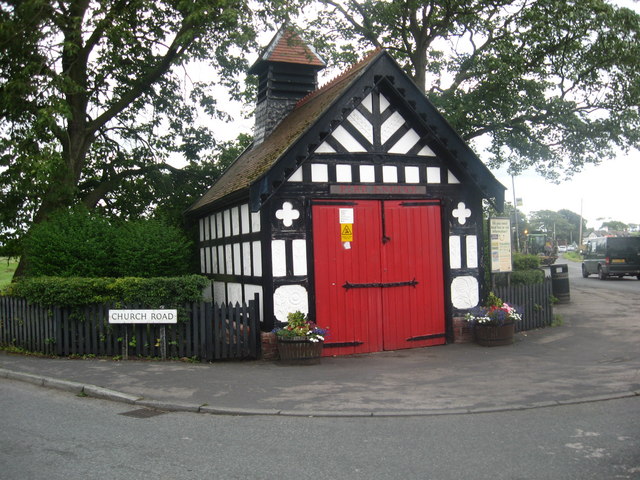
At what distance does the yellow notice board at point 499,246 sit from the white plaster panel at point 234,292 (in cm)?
548

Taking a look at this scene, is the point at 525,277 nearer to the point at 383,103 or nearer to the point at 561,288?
the point at 561,288

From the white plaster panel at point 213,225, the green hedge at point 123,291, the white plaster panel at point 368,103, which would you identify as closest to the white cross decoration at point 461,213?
the white plaster panel at point 368,103

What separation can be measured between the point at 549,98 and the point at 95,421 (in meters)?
20.8

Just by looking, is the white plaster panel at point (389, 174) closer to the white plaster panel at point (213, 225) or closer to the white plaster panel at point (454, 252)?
the white plaster panel at point (454, 252)

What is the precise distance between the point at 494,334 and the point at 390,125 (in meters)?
4.58

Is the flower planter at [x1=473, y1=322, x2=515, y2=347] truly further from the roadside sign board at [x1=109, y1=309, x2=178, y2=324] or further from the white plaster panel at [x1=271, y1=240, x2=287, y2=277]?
the roadside sign board at [x1=109, y1=309, x2=178, y2=324]

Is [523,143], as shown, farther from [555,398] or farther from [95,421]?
[95,421]

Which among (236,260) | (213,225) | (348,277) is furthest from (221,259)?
(348,277)

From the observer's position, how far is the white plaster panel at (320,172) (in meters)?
11.4

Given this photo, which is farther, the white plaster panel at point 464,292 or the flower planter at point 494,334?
the white plaster panel at point 464,292

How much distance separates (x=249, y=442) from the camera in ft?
19.9

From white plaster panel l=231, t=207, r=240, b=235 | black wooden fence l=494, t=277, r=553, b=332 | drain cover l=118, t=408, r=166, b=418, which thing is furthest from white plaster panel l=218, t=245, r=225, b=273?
drain cover l=118, t=408, r=166, b=418

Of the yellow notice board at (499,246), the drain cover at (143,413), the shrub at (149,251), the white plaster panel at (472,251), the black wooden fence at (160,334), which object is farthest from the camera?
the shrub at (149,251)

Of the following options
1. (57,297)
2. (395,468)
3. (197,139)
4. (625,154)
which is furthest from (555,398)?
(625,154)
